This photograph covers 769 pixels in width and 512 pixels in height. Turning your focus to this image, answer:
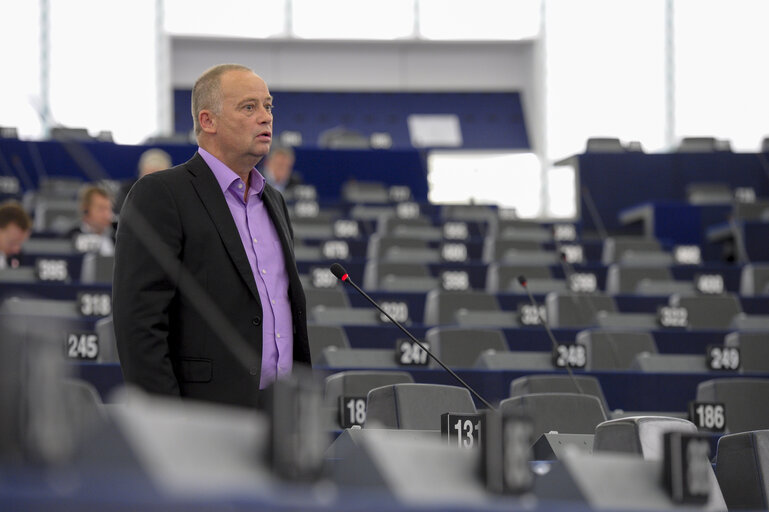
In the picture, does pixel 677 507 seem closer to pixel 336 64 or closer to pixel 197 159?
pixel 197 159

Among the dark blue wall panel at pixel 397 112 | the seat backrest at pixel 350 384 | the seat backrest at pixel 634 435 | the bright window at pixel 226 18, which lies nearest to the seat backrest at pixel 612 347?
the seat backrest at pixel 350 384

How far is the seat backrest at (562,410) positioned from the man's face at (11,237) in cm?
361

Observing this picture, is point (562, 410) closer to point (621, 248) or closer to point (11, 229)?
point (11, 229)

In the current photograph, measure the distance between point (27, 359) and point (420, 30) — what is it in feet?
53.8

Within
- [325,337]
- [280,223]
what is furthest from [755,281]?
[280,223]

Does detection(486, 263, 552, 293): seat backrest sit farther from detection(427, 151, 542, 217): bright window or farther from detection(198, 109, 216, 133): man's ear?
detection(427, 151, 542, 217): bright window

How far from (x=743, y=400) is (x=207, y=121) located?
2.99m

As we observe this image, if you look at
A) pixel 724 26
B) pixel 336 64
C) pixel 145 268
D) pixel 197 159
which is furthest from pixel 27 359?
pixel 336 64

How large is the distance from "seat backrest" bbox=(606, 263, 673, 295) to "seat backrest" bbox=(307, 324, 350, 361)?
10.2ft

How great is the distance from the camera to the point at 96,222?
718 cm

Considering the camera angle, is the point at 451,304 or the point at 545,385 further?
the point at 451,304

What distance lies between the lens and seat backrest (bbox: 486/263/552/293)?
25.8 ft

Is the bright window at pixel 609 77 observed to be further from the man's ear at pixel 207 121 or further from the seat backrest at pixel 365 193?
the man's ear at pixel 207 121

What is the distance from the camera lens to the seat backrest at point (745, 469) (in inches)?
119
